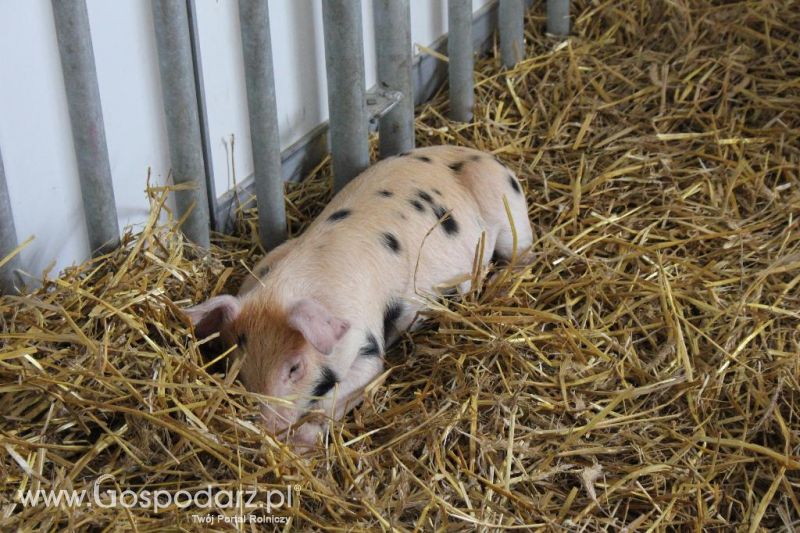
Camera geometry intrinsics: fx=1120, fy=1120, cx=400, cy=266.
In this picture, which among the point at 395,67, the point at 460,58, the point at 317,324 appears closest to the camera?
the point at 317,324

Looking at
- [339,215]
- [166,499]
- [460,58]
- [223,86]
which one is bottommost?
[166,499]

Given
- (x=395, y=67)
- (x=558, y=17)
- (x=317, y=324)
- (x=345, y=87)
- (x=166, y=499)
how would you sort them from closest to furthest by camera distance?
(x=166, y=499) < (x=317, y=324) < (x=345, y=87) < (x=395, y=67) < (x=558, y=17)

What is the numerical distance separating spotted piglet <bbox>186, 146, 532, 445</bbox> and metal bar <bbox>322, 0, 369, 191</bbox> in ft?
0.71

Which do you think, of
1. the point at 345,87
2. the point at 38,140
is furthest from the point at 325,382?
the point at 345,87

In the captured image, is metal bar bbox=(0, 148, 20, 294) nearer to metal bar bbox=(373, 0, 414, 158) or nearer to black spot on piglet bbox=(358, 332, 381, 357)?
black spot on piglet bbox=(358, 332, 381, 357)

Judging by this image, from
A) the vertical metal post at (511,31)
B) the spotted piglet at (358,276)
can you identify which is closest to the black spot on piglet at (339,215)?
the spotted piglet at (358,276)

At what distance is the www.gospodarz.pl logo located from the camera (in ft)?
9.16

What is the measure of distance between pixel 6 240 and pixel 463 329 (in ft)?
4.69

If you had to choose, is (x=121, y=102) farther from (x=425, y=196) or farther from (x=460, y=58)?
(x=460, y=58)

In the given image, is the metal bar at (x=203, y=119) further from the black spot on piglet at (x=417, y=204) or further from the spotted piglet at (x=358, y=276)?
the black spot on piglet at (x=417, y=204)

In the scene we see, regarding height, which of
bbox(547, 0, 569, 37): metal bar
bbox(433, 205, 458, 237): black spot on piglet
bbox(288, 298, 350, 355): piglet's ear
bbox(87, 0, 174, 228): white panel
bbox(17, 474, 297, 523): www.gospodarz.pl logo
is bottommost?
bbox(17, 474, 297, 523): www.gospodarz.pl logo

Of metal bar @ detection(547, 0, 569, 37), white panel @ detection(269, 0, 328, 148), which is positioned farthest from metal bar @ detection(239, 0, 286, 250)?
metal bar @ detection(547, 0, 569, 37)

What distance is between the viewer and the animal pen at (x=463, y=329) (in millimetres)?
2967

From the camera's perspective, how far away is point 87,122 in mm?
3285
